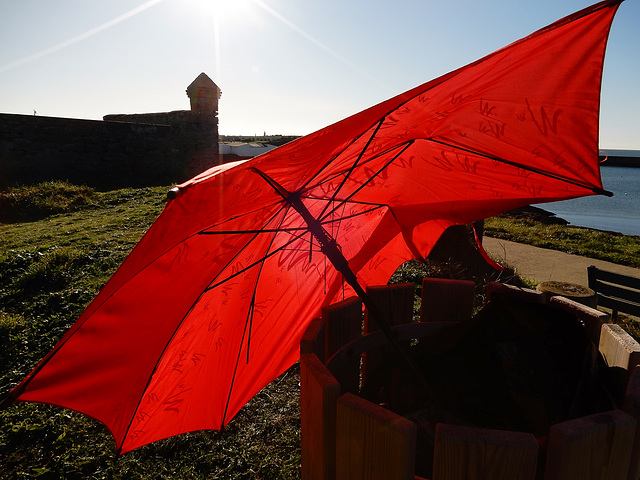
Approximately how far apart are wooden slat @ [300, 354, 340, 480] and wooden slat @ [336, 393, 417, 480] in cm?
5

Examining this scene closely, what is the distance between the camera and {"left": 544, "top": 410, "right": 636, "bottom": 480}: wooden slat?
99cm

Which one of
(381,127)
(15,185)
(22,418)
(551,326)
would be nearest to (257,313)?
(381,127)

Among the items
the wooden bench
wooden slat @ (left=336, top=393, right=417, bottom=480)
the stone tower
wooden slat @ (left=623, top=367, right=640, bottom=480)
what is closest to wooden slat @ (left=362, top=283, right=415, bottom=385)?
wooden slat @ (left=336, top=393, right=417, bottom=480)

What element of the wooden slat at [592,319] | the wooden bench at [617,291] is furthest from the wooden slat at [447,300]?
the wooden bench at [617,291]

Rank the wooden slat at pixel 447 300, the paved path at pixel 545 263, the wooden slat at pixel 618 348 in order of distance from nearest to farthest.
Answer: the wooden slat at pixel 618 348 < the wooden slat at pixel 447 300 < the paved path at pixel 545 263

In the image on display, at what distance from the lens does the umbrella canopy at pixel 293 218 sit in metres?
1.13

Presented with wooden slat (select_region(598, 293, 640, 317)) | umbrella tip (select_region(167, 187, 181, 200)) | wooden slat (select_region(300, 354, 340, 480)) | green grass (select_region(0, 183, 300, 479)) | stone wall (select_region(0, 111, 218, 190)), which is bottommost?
green grass (select_region(0, 183, 300, 479))

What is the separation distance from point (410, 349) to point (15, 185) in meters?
13.7

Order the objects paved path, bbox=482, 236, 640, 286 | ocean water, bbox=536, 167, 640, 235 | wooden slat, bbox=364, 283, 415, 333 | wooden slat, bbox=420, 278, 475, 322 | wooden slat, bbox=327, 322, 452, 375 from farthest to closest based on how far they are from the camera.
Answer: ocean water, bbox=536, 167, 640, 235
paved path, bbox=482, 236, 640, 286
wooden slat, bbox=420, 278, 475, 322
wooden slat, bbox=364, 283, 415, 333
wooden slat, bbox=327, 322, 452, 375

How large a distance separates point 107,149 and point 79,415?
43.0 feet

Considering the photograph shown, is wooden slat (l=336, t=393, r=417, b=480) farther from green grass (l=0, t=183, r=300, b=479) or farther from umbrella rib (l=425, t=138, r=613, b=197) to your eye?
green grass (l=0, t=183, r=300, b=479)

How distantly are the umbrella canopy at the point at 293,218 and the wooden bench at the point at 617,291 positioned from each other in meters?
3.30

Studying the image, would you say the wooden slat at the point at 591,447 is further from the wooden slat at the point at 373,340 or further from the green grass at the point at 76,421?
the green grass at the point at 76,421

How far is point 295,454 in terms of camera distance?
8.59 ft
